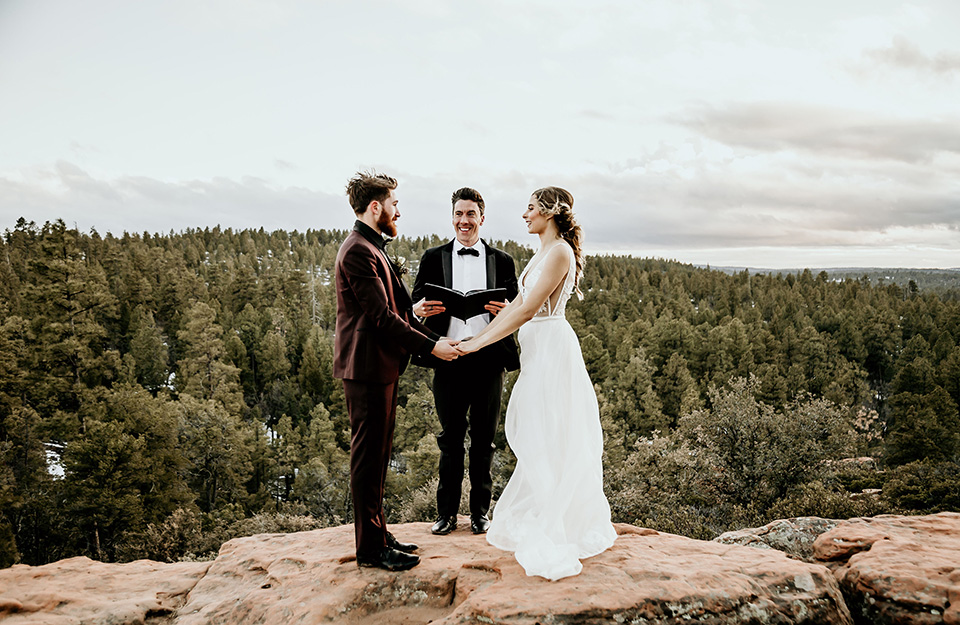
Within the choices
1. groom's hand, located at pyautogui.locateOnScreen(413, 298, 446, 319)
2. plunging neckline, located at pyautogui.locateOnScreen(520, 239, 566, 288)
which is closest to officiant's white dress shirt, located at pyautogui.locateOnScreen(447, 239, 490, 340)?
groom's hand, located at pyautogui.locateOnScreen(413, 298, 446, 319)

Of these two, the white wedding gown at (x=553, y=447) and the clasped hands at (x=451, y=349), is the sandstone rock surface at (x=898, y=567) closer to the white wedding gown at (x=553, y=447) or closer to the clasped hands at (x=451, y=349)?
the white wedding gown at (x=553, y=447)

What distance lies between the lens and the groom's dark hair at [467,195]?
4.83 meters

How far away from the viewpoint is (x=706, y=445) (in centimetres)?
2331

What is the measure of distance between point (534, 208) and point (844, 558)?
4002 millimetres

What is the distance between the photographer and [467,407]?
4.88m

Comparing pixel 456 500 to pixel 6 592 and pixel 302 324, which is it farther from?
pixel 302 324

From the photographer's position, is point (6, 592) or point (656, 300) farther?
point (656, 300)

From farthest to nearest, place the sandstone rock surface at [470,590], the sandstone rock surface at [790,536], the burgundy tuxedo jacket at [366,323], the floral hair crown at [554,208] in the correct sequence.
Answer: the sandstone rock surface at [790,536] → the floral hair crown at [554,208] → the burgundy tuxedo jacket at [366,323] → the sandstone rock surface at [470,590]

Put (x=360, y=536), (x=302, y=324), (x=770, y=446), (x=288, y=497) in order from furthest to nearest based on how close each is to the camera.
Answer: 1. (x=302, y=324)
2. (x=288, y=497)
3. (x=770, y=446)
4. (x=360, y=536)

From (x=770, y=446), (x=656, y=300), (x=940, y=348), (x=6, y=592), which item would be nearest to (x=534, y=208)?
(x=6, y=592)

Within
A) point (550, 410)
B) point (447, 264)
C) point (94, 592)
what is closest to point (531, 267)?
point (447, 264)

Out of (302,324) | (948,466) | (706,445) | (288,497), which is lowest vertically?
(288,497)

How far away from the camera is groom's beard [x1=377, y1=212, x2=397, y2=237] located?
168 inches

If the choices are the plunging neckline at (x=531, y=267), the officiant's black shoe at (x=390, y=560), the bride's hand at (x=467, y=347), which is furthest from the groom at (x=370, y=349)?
the plunging neckline at (x=531, y=267)
